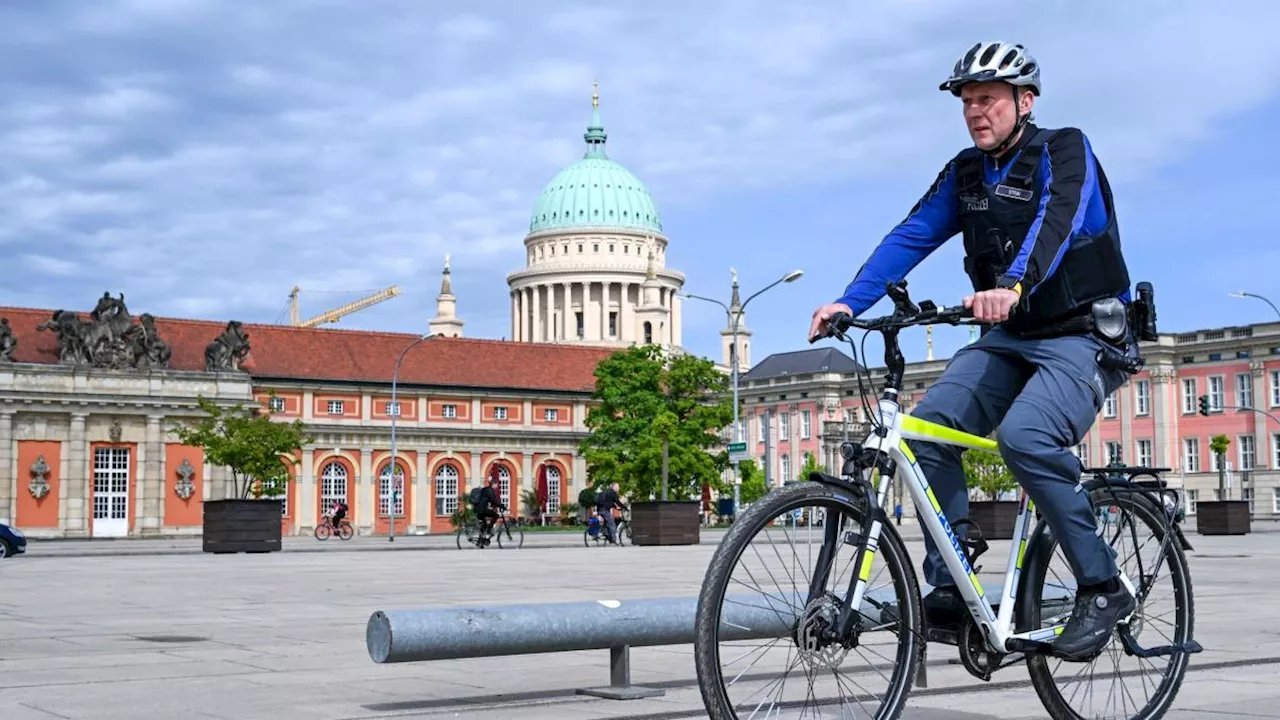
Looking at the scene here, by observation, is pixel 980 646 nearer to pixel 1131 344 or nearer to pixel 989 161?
pixel 1131 344

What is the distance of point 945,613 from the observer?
5.57 metres

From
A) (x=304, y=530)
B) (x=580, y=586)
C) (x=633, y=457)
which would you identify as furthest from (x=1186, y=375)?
(x=580, y=586)

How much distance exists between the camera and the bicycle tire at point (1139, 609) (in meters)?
5.73

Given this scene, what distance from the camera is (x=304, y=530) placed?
3504 inches

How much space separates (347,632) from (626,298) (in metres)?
131

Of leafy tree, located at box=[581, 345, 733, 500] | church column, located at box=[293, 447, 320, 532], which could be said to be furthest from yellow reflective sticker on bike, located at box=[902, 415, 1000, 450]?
church column, located at box=[293, 447, 320, 532]

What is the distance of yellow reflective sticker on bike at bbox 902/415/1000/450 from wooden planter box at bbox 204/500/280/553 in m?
29.5

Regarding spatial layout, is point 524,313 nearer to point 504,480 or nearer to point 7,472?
point 504,480

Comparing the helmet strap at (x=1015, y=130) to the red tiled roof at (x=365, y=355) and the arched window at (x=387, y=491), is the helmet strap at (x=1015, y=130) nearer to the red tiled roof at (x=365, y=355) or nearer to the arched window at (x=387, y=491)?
the red tiled roof at (x=365, y=355)

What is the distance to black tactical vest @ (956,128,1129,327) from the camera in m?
5.66

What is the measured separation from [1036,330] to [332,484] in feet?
291

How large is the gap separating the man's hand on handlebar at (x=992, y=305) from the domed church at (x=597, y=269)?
132 metres

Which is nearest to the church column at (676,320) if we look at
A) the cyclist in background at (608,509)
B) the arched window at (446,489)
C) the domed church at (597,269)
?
the domed church at (597,269)

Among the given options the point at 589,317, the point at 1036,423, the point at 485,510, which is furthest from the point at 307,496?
the point at 1036,423
